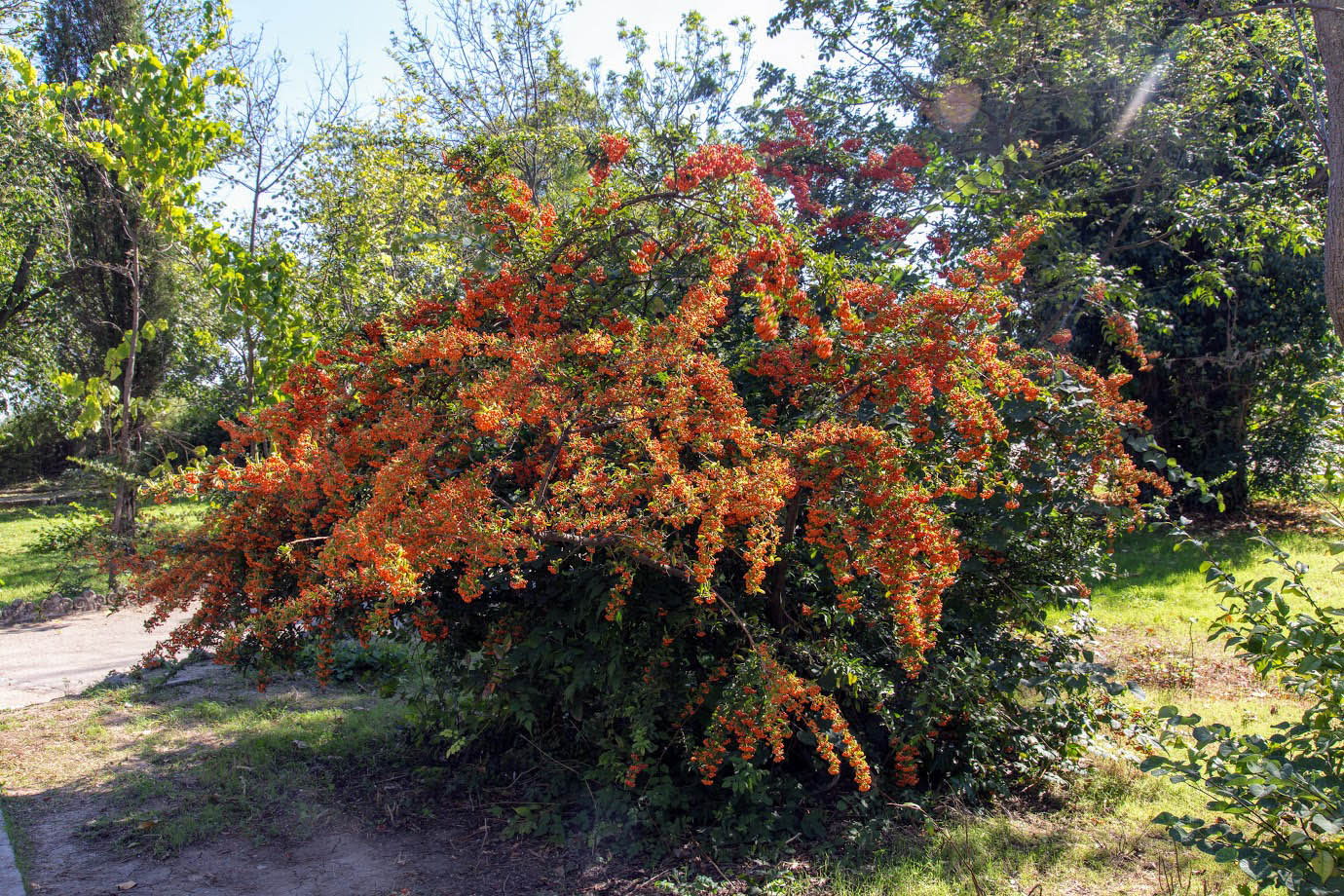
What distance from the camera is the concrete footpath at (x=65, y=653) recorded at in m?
6.27

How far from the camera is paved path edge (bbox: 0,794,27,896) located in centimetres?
332

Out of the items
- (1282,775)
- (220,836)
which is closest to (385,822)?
(220,836)

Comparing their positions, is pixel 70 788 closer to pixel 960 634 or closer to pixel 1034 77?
pixel 960 634

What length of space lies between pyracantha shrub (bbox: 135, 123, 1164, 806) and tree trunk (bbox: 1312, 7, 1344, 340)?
93 centimetres

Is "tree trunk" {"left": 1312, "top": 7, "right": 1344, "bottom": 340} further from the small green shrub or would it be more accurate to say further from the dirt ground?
the dirt ground

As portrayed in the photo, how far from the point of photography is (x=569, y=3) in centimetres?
1151

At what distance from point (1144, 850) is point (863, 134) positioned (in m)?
6.75

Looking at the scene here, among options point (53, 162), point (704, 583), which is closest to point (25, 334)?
point (53, 162)

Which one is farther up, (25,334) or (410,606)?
(25,334)

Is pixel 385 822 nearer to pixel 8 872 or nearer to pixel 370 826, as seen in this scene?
pixel 370 826

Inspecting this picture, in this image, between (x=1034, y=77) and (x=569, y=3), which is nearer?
(x=1034, y=77)

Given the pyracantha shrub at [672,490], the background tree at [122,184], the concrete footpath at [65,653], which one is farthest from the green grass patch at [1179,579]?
the concrete footpath at [65,653]

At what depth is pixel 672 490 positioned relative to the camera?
3.10 meters

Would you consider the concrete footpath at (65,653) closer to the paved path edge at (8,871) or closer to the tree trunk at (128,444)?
the tree trunk at (128,444)
